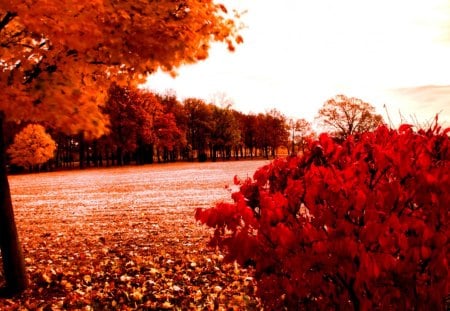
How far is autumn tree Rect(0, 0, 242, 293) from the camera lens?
16.4 ft

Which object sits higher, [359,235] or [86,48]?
[86,48]

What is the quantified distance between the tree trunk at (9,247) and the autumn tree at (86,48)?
0.09 metres

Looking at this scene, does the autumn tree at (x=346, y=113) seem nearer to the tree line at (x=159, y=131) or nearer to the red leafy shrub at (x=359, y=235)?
the tree line at (x=159, y=131)

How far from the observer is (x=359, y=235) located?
2926mm

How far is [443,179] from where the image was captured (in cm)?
303

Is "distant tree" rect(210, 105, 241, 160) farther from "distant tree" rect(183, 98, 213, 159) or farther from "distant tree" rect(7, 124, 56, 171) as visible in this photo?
"distant tree" rect(7, 124, 56, 171)

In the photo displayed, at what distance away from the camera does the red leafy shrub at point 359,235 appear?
291 centimetres

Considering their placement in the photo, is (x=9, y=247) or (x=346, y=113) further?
(x=346, y=113)

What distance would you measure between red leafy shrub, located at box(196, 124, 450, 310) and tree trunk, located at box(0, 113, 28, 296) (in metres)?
4.18

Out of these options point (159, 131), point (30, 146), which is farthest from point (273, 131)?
point (30, 146)

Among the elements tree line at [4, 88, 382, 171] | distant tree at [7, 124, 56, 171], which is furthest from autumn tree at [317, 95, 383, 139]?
distant tree at [7, 124, 56, 171]

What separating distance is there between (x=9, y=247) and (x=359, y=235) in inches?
220

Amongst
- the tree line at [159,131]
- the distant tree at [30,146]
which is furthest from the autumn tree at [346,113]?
the distant tree at [30,146]

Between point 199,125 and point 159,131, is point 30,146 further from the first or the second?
point 199,125
